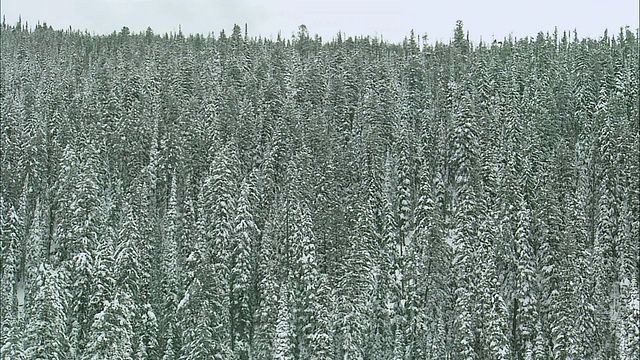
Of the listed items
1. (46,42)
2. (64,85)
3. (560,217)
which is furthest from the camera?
(46,42)

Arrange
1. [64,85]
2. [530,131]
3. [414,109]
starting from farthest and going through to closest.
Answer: [64,85]
[414,109]
[530,131]

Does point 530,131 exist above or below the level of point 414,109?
below

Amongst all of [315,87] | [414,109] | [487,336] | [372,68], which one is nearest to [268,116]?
A: [315,87]

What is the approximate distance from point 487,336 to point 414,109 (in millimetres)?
47041

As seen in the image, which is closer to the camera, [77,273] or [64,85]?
[77,273]

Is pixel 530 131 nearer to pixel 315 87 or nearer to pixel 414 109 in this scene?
pixel 414 109

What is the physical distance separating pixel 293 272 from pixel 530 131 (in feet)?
120

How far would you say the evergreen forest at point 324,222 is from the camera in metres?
47.3

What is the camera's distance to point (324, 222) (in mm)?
59156

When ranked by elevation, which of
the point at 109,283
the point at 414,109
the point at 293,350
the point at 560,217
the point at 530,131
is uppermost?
the point at 414,109

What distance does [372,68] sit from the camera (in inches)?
3957

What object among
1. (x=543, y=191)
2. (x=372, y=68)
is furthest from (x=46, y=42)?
(x=543, y=191)

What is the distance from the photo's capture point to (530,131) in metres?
74.4

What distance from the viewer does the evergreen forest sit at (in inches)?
1864
